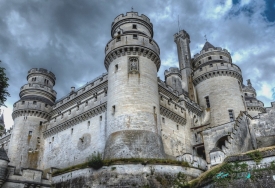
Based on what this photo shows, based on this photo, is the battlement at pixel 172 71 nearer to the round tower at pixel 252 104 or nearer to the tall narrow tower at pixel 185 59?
the tall narrow tower at pixel 185 59

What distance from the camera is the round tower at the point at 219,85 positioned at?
34969mm

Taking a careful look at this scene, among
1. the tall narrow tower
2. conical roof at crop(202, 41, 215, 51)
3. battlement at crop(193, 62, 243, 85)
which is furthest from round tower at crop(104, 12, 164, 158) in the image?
conical roof at crop(202, 41, 215, 51)

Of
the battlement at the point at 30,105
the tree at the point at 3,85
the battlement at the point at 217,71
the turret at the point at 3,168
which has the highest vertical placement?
the battlement at the point at 217,71

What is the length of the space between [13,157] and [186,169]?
21.9 m

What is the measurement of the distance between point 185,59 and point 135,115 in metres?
22.5

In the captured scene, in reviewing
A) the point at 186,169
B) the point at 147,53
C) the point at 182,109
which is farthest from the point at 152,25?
the point at 186,169

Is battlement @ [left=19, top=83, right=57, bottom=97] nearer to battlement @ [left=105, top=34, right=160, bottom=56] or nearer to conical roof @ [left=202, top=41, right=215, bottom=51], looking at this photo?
battlement @ [left=105, top=34, right=160, bottom=56]

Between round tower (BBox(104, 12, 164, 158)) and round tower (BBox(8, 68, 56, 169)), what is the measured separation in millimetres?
13035

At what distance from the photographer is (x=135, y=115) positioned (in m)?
23.7

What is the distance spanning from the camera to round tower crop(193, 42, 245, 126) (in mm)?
34969

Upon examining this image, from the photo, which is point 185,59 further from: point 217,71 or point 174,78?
point 217,71

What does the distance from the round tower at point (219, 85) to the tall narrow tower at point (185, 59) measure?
105 centimetres

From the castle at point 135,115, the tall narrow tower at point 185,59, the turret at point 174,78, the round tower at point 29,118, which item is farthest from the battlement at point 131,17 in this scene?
the round tower at point 29,118

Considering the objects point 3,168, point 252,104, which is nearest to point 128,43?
point 3,168
